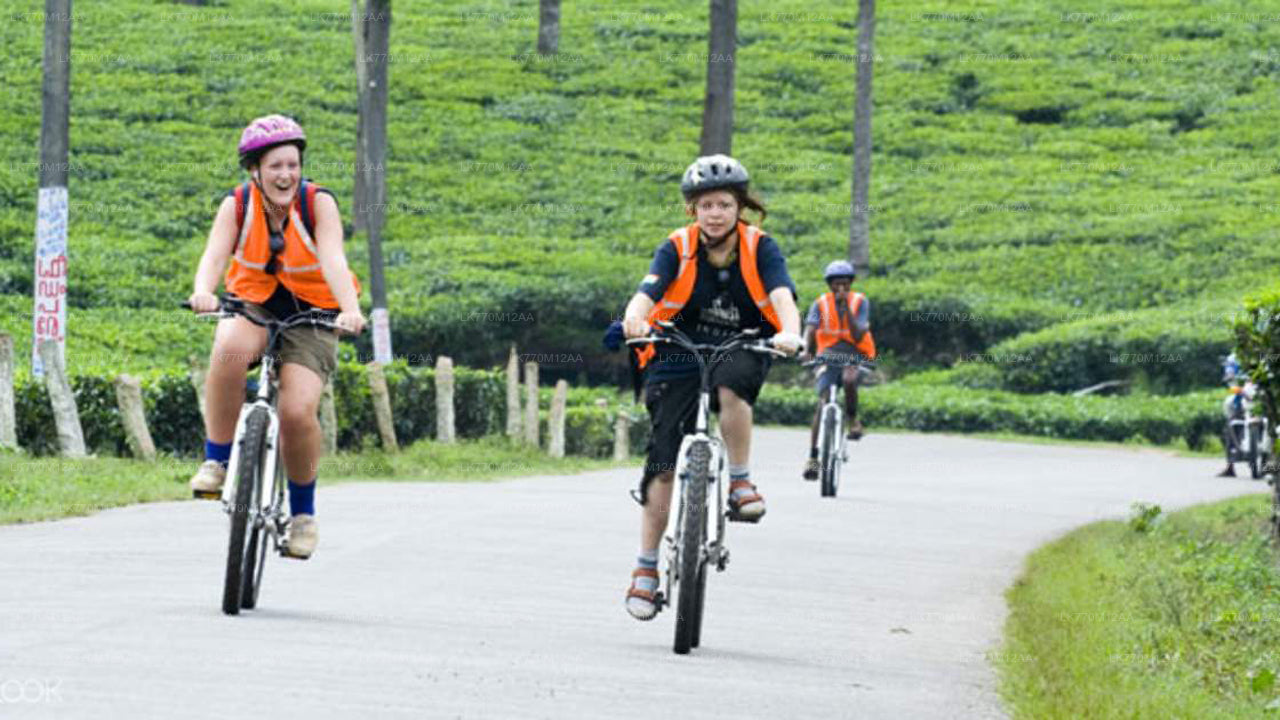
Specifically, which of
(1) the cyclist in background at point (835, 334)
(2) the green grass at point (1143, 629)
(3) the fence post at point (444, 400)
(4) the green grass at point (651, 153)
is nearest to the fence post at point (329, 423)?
(3) the fence post at point (444, 400)

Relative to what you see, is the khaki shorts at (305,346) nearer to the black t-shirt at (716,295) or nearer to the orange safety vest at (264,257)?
the orange safety vest at (264,257)

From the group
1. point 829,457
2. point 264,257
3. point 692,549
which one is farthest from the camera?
point 829,457

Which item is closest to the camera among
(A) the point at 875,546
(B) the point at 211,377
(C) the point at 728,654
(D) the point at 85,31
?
(C) the point at 728,654

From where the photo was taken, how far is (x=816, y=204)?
50.6 metres

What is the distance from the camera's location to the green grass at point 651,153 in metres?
41.4

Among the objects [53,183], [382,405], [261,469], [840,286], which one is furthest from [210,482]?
[53,183]

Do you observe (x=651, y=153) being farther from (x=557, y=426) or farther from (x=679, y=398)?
(x=679, y=398)

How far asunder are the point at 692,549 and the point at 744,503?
0.67 metres

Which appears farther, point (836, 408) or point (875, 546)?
point (836, 408)

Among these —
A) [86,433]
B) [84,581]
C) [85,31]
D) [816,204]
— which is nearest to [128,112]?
[85,31]

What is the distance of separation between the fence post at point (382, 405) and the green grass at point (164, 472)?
0.65 feet

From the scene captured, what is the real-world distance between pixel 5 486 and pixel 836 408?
708 cm

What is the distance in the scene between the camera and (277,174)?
31.2ft

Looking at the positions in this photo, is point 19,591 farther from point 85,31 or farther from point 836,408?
point 85,31
